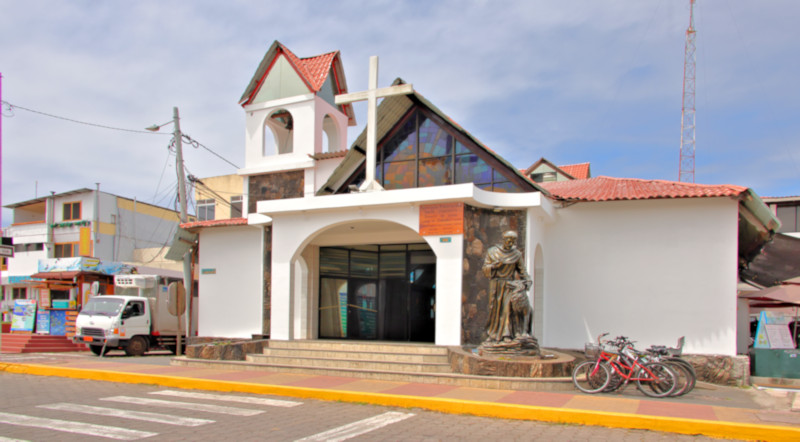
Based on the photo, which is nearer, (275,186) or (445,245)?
(445,245)

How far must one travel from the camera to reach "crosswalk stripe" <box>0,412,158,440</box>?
262 inches

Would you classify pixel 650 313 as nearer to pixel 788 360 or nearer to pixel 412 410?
pixel 788 360

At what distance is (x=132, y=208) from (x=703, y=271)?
32.3 metres

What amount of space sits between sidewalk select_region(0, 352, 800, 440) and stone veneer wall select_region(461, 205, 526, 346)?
2403mm

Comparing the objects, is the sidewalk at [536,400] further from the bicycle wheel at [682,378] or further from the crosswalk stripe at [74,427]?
the crosswalk stripe at [74,427]

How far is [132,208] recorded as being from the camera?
35.8m

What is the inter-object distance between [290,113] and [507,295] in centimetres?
1054

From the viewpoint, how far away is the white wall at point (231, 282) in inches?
669

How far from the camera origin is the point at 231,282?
1736cm

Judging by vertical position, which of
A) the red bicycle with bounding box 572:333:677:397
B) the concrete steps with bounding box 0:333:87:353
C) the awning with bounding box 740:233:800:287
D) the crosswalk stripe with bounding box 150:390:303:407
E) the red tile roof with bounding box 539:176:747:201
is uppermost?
the red tile roof with bounding box 539:176:747:201

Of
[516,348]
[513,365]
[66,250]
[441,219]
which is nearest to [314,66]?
[441,219]

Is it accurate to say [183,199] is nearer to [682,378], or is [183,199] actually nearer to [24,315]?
[24,315]

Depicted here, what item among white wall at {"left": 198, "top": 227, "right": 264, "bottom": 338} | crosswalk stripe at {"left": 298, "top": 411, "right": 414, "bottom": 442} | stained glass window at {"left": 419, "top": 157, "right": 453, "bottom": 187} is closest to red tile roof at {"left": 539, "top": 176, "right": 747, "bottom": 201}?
stained glass window at {"left": 419, "top": 157, "right": 453, "bottom": 187}

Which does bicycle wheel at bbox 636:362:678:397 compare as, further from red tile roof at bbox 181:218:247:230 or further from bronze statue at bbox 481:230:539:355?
red tile roof at bbox 181:218:247:230
